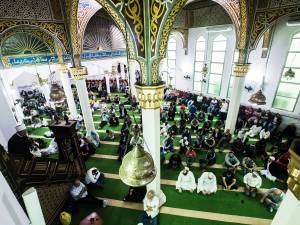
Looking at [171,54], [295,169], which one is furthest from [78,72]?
[171,54]

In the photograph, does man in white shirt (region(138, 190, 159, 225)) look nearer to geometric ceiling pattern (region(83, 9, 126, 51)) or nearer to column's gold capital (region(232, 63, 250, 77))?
column's gold capital (region(232, 63, 250, 77))

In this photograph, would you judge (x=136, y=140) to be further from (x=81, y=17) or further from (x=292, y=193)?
(x=81, y=17)

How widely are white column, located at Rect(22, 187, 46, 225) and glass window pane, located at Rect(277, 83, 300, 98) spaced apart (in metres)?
9.37

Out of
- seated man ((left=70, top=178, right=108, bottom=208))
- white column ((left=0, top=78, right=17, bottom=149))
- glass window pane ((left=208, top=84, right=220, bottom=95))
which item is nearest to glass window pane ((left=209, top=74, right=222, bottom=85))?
glass window pane ((left=208, top=84, right=220, bottom=95))

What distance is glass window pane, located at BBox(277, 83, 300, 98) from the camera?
24.9 ft

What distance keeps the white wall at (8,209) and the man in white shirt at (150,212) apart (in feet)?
10.8

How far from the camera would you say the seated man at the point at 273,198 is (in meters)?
4.27

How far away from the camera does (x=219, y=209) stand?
14.6 ft

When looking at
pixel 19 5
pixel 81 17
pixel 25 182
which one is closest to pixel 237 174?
pixel 25 182

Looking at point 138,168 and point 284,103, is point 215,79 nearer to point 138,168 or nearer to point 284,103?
point 284,103

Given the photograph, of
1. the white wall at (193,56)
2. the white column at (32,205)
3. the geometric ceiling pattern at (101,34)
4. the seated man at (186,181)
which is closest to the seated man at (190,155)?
the seated man at (186,181)

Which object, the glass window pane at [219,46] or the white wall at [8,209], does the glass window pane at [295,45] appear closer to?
the glass window pane at [219,46]

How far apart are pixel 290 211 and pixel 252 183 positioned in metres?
3.76

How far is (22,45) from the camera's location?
8.86 m
